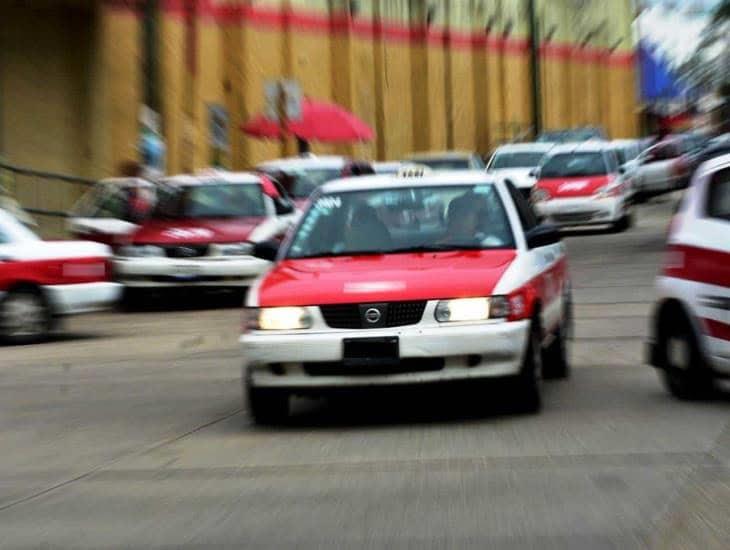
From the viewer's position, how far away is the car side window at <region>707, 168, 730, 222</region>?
10891mm

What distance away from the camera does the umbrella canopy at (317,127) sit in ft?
114

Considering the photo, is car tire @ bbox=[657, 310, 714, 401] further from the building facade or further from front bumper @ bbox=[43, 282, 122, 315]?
the building facade

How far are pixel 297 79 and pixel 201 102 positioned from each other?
509 cm

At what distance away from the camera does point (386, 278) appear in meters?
10.1

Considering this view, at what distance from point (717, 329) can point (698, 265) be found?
528 mm

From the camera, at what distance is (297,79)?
4172 centimetres

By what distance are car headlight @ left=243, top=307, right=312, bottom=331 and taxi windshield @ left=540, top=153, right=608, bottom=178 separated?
73.2 feet

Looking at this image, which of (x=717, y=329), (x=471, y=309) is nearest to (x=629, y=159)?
(x=717, y=329)

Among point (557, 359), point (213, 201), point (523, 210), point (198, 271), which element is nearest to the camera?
point (523, 210)

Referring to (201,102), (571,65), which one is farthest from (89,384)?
(571,65)

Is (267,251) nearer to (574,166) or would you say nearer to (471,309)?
(471,309)

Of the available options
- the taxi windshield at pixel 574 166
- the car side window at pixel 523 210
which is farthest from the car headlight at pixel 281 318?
the taxi windshield at pixel 574 166

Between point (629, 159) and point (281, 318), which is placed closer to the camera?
point (281, 318)

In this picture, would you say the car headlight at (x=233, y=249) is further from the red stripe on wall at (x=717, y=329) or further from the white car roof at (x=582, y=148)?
the white car roof at (x=582, y=148)
